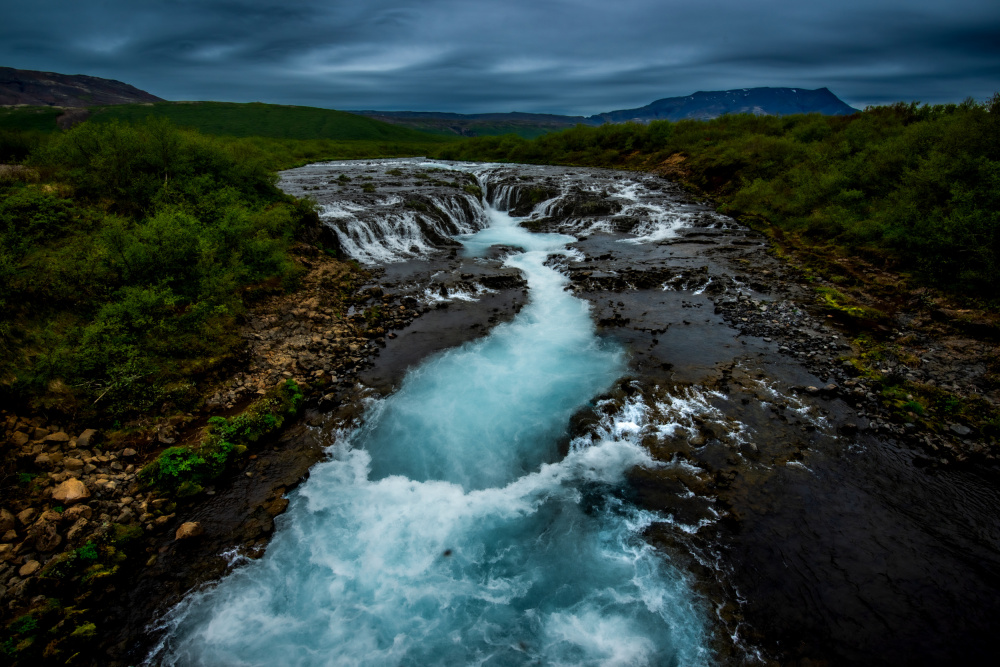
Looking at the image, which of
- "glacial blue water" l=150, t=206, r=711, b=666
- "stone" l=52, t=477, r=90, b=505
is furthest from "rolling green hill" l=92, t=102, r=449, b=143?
"glacial blue water" l=150, t=206, r=711, b=666

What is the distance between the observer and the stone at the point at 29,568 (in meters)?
6.88

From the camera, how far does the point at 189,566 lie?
780cm

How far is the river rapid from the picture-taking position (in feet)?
22.3

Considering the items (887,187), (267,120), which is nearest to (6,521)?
(887,187)

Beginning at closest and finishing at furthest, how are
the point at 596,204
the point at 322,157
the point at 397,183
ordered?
the point at 596,204 → the point at 397,183 → the point at 322,157

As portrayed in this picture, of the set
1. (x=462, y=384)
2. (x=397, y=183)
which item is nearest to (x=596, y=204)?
(x=397, y=183)

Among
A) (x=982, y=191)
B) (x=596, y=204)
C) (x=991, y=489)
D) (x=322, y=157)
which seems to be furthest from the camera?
(x=322, y=157)

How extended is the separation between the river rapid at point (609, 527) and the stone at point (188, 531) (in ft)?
3.80

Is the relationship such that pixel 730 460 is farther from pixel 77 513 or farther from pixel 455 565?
pixel 77 513

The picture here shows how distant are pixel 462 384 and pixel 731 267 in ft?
58.3

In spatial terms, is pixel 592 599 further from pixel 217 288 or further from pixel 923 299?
pixel 923 299

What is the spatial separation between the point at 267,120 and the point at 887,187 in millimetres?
184870

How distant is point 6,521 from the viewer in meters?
7.41

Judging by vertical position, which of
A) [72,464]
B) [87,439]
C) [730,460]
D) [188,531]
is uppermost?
[87,439]
